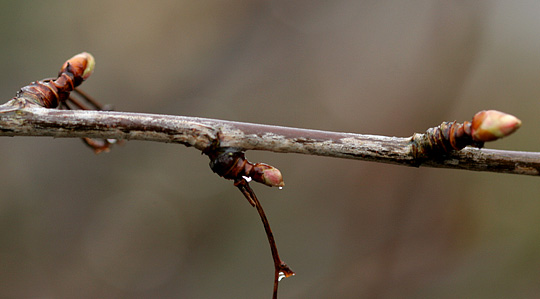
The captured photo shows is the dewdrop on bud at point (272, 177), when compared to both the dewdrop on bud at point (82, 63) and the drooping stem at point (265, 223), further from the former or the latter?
the dewdrop on bud at point (82, 63)

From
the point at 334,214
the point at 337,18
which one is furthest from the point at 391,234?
the point at 337,18

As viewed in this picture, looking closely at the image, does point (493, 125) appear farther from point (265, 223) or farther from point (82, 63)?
point (82, 63)

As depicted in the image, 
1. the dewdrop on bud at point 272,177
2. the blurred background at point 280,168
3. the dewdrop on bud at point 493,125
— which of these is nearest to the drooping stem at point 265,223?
the dewdrop on bud at point 272,177

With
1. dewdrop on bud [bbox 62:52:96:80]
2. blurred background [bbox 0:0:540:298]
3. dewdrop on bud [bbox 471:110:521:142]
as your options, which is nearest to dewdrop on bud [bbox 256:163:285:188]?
dewdrop on bud [bbox 471:110:521:142]

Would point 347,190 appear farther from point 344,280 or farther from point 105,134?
point 105,134

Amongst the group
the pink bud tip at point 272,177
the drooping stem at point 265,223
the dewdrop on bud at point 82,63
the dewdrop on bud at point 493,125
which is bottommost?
the drooping stem at point 265,223

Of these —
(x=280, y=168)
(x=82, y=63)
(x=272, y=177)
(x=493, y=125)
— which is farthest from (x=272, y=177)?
(x=280, y=168)
